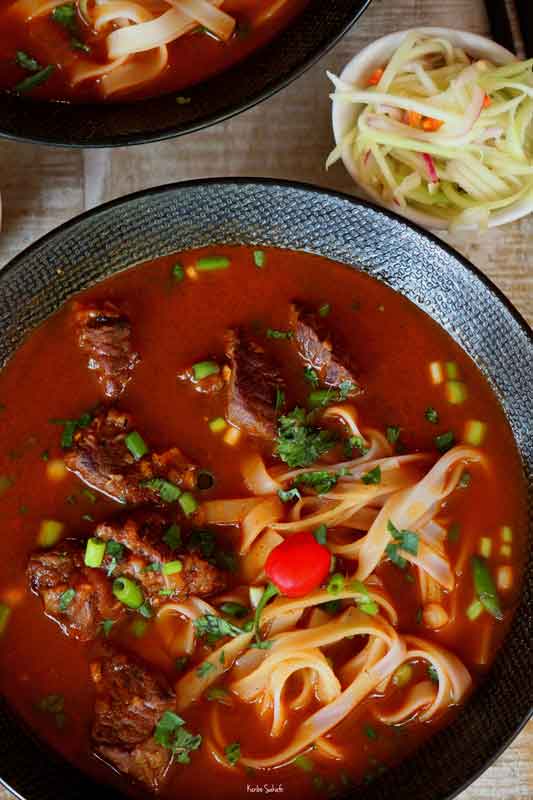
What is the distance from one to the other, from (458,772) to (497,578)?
973mm

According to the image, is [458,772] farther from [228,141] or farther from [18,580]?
[228,141]

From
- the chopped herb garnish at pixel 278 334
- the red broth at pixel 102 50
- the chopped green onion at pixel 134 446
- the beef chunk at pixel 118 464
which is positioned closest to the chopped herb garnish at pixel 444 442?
the chopped herb garnish at pixel 278 334

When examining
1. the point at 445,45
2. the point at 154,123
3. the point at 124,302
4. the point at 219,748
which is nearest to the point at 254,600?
the point at 219,748

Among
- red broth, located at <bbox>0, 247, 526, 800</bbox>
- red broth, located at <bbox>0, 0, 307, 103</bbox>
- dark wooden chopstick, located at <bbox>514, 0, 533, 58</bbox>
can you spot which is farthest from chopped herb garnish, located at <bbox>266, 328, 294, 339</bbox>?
dark wooden chopstick, located at <bbox>514, 0, 533, 58</bbox>

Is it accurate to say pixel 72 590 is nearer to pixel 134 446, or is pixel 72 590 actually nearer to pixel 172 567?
pixel 172 567

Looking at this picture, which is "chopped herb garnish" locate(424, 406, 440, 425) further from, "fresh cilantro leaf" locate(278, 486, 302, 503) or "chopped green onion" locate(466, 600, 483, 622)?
"chopped green onion" locate(466, 600, 483, 622)

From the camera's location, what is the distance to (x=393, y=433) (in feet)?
17.1

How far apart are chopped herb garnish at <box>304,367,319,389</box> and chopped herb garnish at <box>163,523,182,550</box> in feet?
3.24

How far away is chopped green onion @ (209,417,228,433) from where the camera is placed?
5148 millimetres

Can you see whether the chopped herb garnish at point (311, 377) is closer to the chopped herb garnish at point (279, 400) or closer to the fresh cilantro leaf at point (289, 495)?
the chopped herb garnish at point (279, 400)

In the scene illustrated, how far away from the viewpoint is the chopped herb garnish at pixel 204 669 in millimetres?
5051

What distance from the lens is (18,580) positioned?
504 cm

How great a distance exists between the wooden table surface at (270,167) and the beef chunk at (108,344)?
806 mm

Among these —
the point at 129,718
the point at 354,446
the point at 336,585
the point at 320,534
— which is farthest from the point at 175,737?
the point at 354,446
